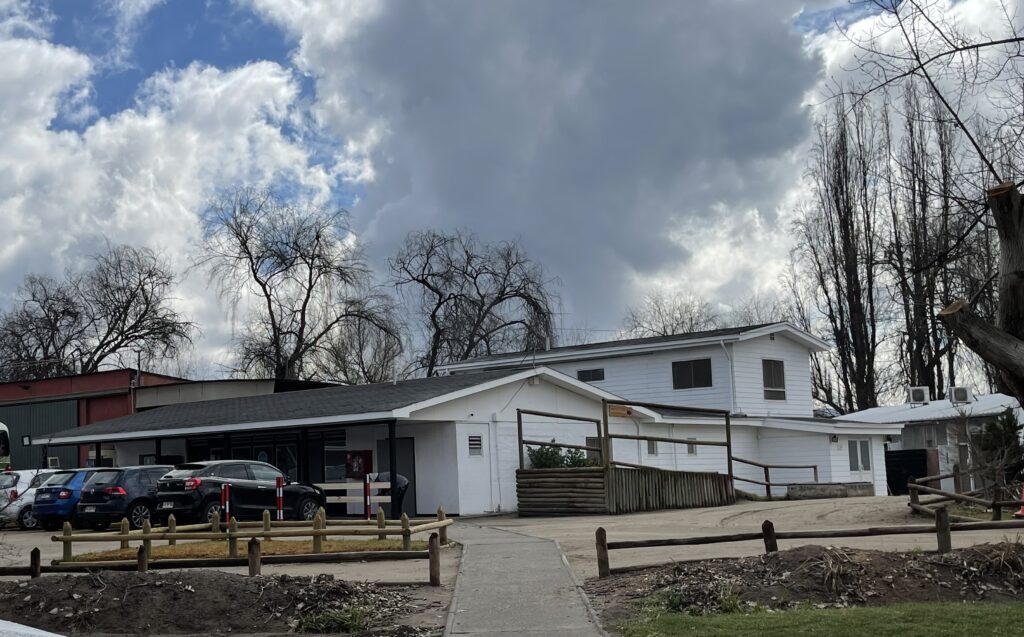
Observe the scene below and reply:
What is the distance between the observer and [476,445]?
2969 centimetres

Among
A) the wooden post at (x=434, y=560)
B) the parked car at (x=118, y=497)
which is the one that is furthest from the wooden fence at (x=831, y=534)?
the parked car at (x=118, y=497)

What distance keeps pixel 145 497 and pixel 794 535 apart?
18522 mm

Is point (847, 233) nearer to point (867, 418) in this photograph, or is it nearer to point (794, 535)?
point (867, 418)

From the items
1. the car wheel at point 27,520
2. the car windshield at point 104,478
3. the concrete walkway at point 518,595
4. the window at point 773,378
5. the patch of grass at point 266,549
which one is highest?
the window at point 773,378

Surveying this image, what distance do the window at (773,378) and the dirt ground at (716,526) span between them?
891 cm

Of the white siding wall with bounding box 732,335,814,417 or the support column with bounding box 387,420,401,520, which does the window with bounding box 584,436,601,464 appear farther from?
the white siding wall with bounding box 732,335,814,417

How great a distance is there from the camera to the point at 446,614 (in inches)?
477

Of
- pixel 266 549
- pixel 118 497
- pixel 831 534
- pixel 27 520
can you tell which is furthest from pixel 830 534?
pixel 27 520

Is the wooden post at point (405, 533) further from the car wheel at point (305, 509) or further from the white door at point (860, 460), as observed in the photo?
the white door at point (860, 460)

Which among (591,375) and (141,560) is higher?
(591,375)

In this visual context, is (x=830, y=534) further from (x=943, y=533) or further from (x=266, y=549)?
(x=266, y=549)

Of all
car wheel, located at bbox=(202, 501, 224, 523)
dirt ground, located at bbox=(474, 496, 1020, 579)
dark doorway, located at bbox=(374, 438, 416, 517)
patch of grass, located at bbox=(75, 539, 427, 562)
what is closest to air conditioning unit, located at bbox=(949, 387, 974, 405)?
dirt ground, located at bbox=(474, 496, 1020, 579)

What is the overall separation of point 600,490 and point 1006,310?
18911 millimetres

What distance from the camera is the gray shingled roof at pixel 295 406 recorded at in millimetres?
28578
